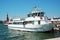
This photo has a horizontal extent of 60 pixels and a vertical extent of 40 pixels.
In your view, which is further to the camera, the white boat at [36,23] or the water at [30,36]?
the white boat at [36,23]

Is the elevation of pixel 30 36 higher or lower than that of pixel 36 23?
lower

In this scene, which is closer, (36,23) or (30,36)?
(30,36)

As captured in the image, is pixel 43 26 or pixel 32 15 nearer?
pixel 43 26

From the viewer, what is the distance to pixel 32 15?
4481cm

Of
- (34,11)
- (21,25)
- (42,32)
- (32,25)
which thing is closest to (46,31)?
(42,32)

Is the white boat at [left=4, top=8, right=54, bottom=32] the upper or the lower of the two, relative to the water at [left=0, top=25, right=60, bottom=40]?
upper

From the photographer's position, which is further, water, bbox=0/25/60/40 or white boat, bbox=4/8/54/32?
white boat, bbox=4/8/54/32

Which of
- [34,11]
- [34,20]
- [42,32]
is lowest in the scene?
[42,32]

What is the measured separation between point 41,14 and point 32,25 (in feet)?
14.3

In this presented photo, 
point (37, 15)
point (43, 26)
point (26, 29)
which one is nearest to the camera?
point (43, 26)

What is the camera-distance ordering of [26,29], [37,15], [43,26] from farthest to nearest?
[26,29] < [37,15] < [43,26]

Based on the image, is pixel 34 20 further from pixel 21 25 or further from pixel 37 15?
pixel 21 25

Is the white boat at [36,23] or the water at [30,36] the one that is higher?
the white boat at [36,23]

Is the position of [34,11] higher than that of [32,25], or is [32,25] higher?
[34,11]
